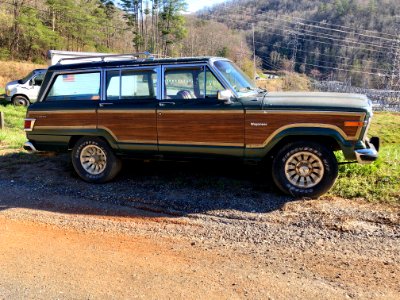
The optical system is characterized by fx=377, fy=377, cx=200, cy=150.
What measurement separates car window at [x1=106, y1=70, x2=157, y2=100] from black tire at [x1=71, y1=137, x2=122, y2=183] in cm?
82

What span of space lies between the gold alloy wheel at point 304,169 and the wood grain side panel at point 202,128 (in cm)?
75

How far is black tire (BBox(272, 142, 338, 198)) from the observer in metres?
5.09

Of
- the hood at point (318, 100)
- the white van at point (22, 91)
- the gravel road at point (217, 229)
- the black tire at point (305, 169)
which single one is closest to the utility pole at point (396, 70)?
the white van at point (22, 91)

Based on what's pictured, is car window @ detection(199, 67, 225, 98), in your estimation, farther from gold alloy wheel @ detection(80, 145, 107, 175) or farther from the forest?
the forest

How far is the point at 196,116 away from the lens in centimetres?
551

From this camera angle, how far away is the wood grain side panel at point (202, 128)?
534 cm

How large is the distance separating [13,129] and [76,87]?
7669mm

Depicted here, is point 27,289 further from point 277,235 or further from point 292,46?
point 292,46

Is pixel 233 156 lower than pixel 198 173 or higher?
higher

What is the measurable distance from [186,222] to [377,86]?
94.7 meters

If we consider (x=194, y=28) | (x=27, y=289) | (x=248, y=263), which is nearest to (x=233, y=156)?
(x=248, y=263)

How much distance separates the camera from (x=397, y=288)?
3.16 m

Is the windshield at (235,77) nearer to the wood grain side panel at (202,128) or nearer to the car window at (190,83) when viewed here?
the car window at (190,83)

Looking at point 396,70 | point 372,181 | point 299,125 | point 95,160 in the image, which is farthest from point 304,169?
point 396,70
